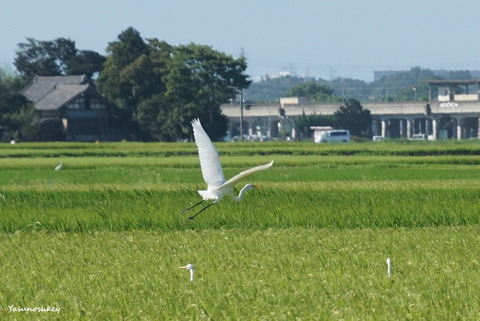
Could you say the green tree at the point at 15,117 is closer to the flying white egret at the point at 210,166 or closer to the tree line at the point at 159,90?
the tree line at the point at 159,90

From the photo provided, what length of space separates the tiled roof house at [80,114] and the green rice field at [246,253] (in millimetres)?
50810

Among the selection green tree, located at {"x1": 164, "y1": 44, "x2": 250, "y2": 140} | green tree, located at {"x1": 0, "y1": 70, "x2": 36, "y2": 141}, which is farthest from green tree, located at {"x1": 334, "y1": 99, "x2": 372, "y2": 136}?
green tree, located at {"x1": 0, "y1": 70, "x2": 36, "y2": 141}

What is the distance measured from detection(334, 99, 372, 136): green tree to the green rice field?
73.3m

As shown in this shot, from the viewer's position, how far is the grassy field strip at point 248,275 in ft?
33.0

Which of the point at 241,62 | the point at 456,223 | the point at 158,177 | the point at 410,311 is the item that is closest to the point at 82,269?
the point at 410,311

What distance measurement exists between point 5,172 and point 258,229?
64.3 feet

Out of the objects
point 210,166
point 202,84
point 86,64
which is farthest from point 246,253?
point 86,64

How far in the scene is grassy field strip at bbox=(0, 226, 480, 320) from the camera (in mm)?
10055

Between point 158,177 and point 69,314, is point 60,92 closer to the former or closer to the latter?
point 158,177

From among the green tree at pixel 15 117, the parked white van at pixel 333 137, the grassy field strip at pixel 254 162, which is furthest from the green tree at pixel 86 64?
the grassy field strip at pixel 254 162

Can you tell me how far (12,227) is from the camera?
58.7ft

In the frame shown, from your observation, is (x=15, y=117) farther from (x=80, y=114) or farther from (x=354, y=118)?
(x=354, y=118)

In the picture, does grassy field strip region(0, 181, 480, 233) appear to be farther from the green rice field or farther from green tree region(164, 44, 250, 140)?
green tree region(164, 44, 250, 140)

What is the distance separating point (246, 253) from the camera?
14.0 metres
